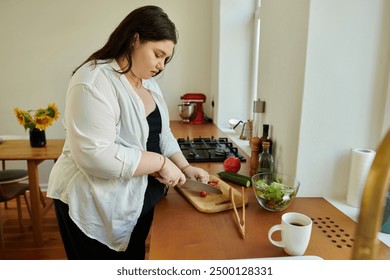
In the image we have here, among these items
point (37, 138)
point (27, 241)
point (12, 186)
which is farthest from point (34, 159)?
point (27, 241)

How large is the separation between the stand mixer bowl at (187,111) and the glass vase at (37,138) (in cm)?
114

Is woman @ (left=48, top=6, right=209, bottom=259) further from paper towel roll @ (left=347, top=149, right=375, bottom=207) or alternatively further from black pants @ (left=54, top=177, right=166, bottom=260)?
paper towel roll @ (left=347, top=149, right=375, bottom=207)

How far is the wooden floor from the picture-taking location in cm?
190

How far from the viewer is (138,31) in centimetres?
86

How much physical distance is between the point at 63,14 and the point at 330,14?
2.51 metres

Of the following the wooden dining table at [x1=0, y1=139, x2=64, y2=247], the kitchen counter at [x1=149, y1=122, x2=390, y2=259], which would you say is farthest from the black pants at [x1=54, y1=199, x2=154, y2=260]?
the wooden dining table at [x1=0, y1=139, x2=64, y2=247]

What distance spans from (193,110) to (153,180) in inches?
68.9

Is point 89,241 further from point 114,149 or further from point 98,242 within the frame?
point 114,149

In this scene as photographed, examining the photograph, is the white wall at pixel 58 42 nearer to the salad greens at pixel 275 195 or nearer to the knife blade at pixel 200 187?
the knife blade at pixel 200 187

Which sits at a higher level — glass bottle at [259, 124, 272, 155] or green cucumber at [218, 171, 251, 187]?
glass bottle at [259, 124, 272, 155]

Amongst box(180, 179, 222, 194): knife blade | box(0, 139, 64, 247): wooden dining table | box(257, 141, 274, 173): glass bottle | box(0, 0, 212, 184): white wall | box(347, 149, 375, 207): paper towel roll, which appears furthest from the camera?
box(0, 0, 212, 184): white wall
